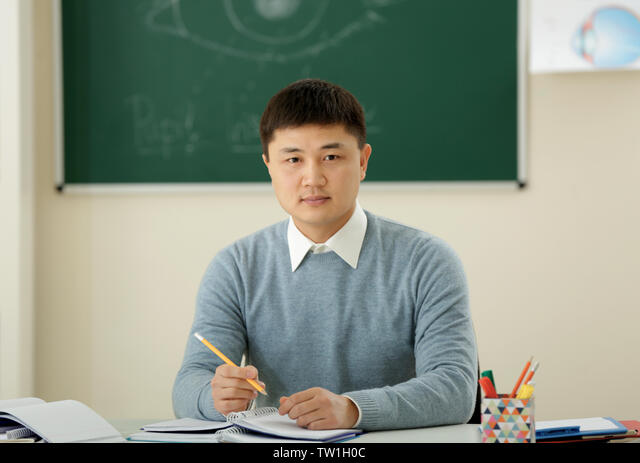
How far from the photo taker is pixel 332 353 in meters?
1.52

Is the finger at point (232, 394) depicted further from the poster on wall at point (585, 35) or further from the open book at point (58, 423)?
the poster on wall at point (585, 35)

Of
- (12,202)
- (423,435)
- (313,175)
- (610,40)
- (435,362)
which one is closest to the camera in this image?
(423,435)

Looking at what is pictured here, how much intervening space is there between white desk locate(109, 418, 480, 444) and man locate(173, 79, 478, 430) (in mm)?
166

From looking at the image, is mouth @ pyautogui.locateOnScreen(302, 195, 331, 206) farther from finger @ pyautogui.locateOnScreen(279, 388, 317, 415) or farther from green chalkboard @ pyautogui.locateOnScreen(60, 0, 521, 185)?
green chalkboard @ pyautogui.locateOnScreen(60, 0, 521, 185)

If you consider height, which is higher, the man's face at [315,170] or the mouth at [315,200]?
the man's face at [315,170]

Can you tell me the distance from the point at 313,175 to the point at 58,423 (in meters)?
0.70

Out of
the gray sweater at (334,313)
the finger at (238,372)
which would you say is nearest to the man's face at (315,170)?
the gray sweater at (334,313)

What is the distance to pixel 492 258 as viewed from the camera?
8.79ft

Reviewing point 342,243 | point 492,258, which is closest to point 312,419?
point 342,243

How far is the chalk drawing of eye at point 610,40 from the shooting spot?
8.34ft

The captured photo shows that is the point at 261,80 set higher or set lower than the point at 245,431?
higher

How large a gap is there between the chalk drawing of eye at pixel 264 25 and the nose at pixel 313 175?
1340 millimetres

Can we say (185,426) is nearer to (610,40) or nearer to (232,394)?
(232,394)

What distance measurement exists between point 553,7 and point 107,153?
1.75 m
